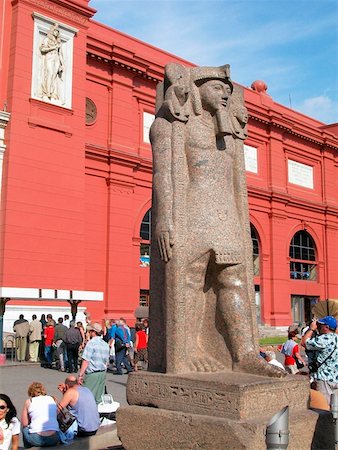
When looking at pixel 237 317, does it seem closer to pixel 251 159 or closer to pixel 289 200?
pixel 251 159

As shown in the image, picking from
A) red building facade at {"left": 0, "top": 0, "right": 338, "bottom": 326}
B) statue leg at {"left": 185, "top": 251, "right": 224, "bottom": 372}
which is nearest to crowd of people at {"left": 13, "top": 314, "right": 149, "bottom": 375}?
red building facade at {"left": 0, "top": 0, "right": 338, "bottom": 326}

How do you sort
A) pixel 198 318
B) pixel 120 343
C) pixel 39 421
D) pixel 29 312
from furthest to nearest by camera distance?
1. pixel 29 312
2. pixel 120 343
3. pixel 39 421
4. pixel 198 318

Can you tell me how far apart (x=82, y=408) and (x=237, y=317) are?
2638mm

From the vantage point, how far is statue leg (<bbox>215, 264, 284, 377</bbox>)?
4.52m

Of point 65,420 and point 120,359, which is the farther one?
point 120,359

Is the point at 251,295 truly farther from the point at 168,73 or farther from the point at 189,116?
the point at 168,73

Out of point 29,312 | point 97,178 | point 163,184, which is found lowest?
point 29,312

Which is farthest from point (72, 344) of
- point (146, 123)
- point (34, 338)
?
point (146, 123)

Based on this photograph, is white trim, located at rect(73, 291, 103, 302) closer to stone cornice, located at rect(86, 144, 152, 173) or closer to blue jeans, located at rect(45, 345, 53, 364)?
blue jeans, located at rect(45, 345, 53, 364)

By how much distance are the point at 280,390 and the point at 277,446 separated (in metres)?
1.45

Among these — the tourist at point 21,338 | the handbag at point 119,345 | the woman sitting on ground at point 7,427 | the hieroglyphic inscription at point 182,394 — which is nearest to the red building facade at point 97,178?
the tourist at point 21,338

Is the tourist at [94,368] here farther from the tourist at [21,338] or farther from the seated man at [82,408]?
the tourist at [21,338]

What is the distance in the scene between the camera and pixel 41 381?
474 inches

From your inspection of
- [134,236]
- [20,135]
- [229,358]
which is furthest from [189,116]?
[134,236]
